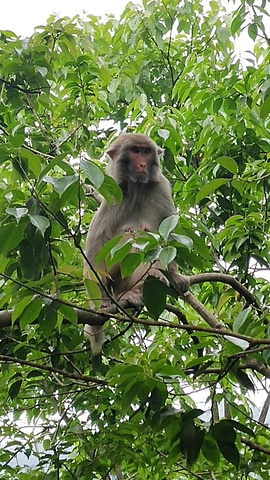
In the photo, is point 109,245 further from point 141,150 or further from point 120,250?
point 141,150

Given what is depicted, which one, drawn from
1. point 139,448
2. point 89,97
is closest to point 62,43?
point 89,97

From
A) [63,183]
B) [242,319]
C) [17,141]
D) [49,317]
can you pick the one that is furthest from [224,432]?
[17,141]

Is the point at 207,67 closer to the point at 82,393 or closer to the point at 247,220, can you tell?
the point at 247,220

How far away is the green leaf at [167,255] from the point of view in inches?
60.4

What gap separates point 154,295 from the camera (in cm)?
172

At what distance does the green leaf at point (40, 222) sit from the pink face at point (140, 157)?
7.91 feet

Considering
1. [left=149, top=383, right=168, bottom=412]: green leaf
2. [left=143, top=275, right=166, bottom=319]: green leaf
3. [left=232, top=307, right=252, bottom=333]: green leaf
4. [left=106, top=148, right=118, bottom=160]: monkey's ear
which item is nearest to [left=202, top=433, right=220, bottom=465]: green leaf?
[left=149, top=383, right=168, bottom=412]: green leaf

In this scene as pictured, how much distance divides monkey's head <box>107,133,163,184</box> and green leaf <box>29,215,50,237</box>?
2415 millimetres

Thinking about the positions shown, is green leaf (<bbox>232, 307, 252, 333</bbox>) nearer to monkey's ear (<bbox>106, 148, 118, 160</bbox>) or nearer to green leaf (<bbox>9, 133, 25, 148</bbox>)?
green leaf (<bbox>9, 133, 25, 148</bbox>)

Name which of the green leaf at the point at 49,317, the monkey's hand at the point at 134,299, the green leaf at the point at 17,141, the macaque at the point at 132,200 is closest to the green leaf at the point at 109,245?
the green leaf at the point at 49,317

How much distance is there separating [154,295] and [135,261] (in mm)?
118

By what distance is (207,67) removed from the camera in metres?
4.82

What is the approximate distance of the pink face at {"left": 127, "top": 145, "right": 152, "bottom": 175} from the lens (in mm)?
4059

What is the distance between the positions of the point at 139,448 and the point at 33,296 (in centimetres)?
163
